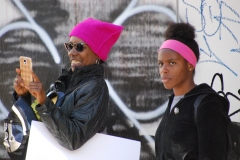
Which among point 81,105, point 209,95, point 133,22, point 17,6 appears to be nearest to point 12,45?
point 17,6

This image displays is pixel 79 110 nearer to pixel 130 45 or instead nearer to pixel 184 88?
pixel 184 88

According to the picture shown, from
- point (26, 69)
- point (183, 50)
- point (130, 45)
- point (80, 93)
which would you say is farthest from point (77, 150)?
point (130, 45)

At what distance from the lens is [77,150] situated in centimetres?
347

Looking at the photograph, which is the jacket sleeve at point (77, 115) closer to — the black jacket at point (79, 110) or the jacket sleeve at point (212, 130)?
the black jacket at point (79, 110)

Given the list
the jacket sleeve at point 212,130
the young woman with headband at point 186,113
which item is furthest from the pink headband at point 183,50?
the jacket sleeve at point 212,130

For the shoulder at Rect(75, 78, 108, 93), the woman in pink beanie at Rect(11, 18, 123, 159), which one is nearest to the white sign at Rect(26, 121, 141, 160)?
the woman in pink beanie at Rect(11, 18, 123, 159)

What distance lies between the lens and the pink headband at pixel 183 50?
321 cm

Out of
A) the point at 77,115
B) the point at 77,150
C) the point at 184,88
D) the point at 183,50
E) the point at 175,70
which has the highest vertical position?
the point at 183,50

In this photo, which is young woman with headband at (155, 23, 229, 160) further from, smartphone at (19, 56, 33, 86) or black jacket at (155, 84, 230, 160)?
smartphone at (19, 56, 33, 86)

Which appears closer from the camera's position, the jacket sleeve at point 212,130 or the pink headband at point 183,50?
the jacket sleeve at point 212,130

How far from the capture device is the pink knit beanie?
12.1ft

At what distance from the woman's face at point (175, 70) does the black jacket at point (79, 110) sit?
53 cm

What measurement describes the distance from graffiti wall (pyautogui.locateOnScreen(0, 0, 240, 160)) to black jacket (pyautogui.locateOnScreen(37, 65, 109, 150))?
1169mm

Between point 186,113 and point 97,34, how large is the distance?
103cm
